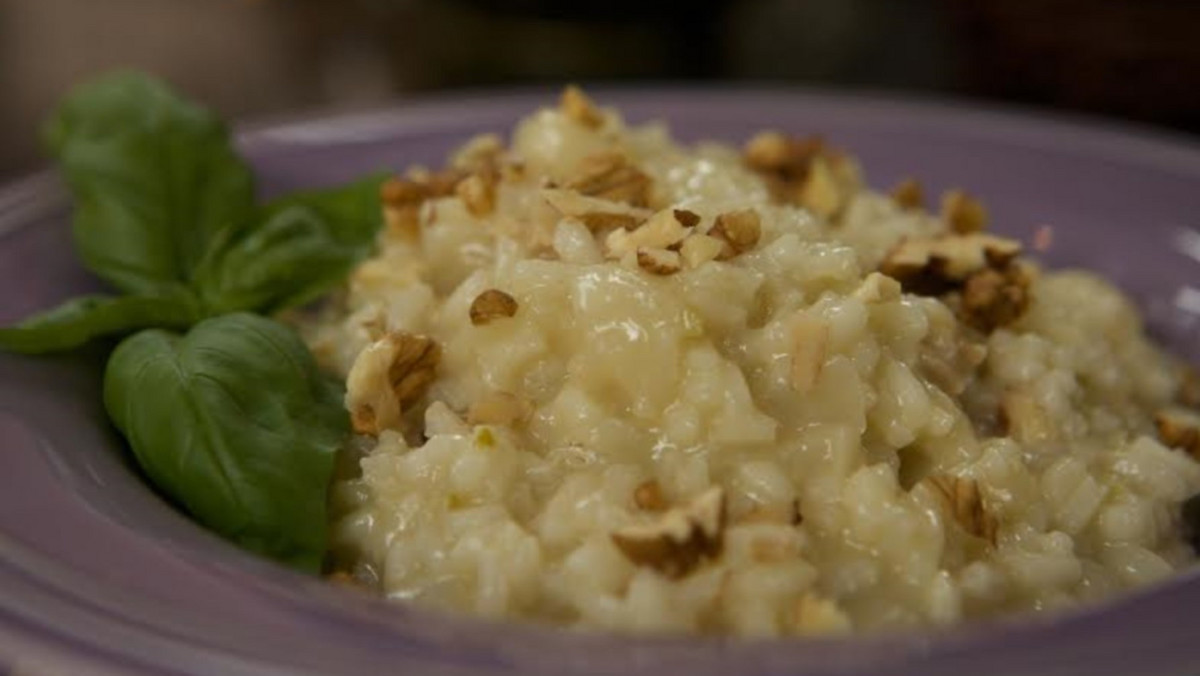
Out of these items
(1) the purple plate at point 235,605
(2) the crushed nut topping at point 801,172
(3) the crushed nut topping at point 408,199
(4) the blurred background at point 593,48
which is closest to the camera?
(1) the purple plate at point 235,605

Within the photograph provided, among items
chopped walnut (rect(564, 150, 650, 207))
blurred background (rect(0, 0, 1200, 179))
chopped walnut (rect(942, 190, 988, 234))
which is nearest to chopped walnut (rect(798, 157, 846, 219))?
chopped walnut (rect(942, 190, 988, 234))

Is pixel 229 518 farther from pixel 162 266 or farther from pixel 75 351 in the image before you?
pixel 162 266

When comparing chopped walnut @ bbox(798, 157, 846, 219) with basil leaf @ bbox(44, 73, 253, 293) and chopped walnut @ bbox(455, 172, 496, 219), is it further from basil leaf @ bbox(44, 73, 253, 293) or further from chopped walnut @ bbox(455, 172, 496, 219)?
basil leaf @ bbox(44, 73, 253, 293)

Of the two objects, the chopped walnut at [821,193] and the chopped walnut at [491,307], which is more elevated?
the chopped walnut at [491,307]

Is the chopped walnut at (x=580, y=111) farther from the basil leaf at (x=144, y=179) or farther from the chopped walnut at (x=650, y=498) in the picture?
the chopped walnut at (x=650, y=498)

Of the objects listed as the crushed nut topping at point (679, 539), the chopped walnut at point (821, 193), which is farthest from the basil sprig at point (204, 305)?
the chopped walnut at point (821, 193)

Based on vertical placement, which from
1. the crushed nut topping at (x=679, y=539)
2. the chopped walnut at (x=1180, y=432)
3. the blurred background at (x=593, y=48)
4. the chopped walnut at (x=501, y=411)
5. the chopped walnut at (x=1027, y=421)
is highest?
the crushed nut topping at (x=679, y=539)
